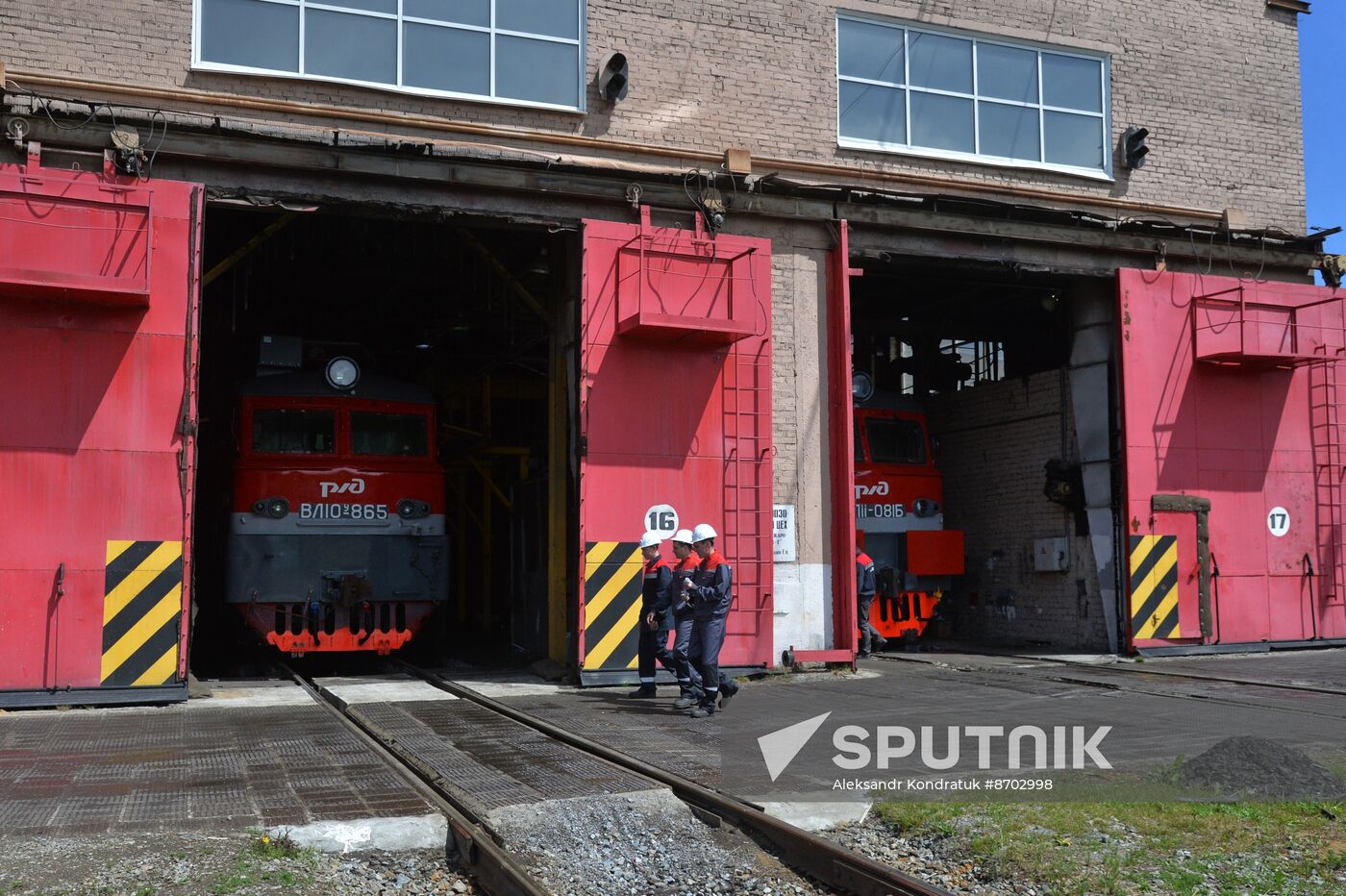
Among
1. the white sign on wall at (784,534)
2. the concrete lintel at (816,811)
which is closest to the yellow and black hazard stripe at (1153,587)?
the white sign on wall at (784,534)

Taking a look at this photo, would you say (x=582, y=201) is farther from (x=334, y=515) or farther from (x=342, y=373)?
(x=334, y=515)

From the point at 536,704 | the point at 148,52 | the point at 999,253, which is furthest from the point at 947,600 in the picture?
the point at 148,52

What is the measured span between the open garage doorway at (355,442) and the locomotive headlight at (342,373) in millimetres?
24

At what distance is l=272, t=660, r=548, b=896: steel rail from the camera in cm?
516

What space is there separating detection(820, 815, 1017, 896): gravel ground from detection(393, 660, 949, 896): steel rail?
0.18 meters

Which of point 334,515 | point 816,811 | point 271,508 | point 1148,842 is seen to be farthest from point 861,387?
point 1148,842

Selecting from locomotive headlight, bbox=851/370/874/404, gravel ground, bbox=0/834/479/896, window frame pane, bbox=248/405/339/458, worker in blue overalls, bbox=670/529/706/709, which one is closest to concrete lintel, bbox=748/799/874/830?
gravel ground, bbox=0/834/479/896

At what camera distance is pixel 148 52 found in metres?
11.3

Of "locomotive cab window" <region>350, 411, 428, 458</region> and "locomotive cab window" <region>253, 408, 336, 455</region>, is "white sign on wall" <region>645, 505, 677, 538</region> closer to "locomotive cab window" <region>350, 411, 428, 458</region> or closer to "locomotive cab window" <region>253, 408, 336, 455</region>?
"locomotive cab window" <region>350, 411, 428, 458</region>

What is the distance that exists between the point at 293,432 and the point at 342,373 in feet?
3.13

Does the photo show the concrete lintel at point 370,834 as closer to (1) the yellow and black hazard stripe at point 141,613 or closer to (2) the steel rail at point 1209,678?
(1) the yellow and black hazard stripe at point 141,613

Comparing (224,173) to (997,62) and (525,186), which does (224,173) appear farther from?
(997,62)

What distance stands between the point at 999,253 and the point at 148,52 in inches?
373

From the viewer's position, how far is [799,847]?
5656 millimetres
